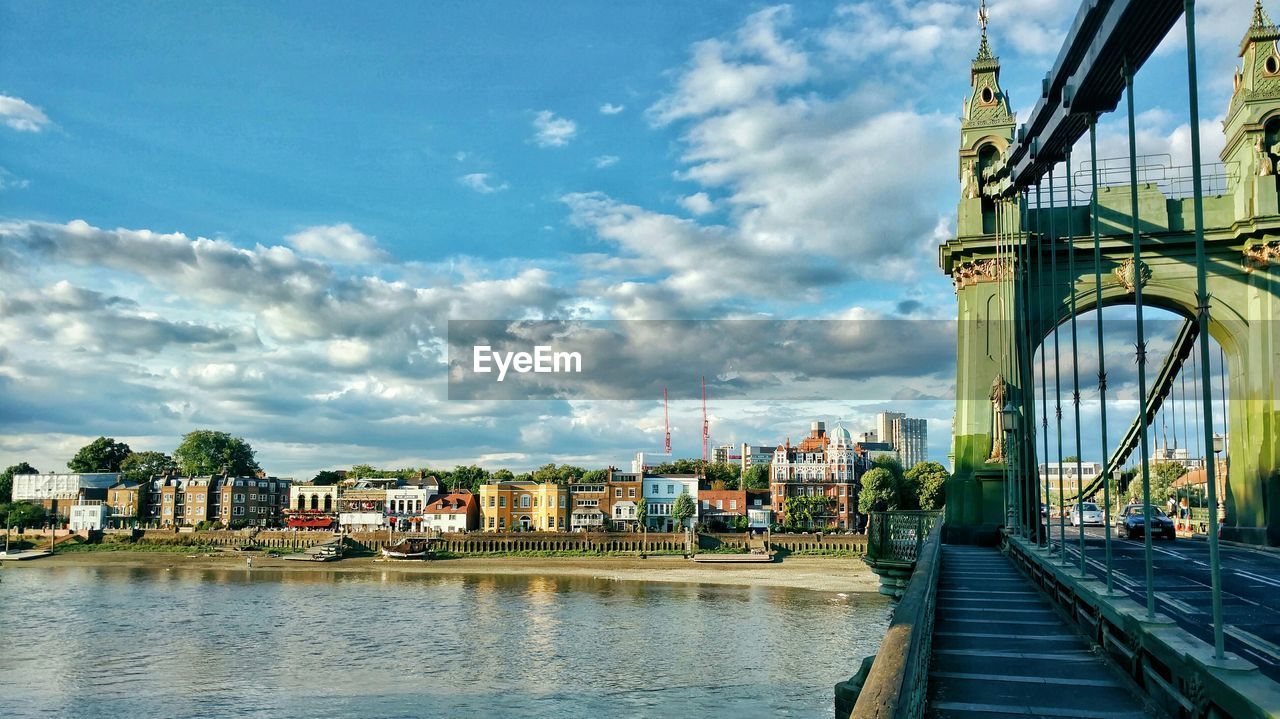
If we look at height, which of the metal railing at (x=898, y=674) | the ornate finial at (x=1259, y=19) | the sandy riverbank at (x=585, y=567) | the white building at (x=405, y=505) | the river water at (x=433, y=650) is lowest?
the sandy riverbank at (x=585, y=567)

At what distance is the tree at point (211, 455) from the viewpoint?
14212 cm

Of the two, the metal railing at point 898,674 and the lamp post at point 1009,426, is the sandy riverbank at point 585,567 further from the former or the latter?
the metal railing at point 898,674

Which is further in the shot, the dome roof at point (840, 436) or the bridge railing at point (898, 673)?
the dome roof at point (840, 436)

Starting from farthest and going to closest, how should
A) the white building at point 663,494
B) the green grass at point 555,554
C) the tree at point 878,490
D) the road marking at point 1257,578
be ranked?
the white building at point 663,494
the tree at point 878,490
the green grass at point 555,554
the road marking at point 1257,578

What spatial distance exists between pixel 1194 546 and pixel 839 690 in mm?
20210

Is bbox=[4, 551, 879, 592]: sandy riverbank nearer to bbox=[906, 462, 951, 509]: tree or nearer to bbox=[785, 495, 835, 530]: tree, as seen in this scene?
bbox=[785, 495, 835, 530]: tree

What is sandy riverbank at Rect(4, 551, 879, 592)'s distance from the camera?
66.3m

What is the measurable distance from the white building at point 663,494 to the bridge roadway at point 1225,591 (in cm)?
7534

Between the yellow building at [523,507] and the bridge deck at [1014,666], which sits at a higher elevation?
the bridge deck at [1014,666]

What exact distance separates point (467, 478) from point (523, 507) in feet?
105

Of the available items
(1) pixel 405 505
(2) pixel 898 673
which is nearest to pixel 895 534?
(2) pixel 898 673

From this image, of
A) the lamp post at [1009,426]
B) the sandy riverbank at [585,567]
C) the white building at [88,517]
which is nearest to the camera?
the lamp post at [1009,426]

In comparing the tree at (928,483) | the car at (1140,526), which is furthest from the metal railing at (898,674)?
the tree at (928,483)

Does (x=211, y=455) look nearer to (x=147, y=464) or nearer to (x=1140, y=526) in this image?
(x=147, y=464)
